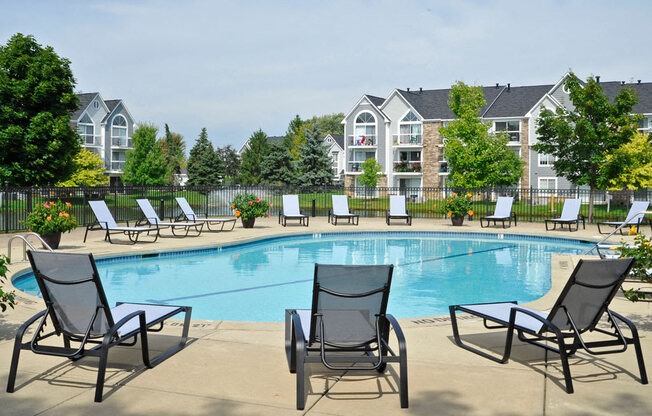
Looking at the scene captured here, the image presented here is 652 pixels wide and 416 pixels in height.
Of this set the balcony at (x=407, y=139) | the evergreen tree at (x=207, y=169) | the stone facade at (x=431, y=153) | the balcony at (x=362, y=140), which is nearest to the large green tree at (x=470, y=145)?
the stone facade at (x=431, y=153)

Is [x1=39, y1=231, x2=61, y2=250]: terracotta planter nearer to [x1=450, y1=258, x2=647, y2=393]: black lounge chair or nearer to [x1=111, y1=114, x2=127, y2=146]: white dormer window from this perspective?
[x1=450, y1=258, x2=647, y2=393]: black lounge chair

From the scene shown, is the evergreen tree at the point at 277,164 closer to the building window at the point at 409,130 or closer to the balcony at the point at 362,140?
the balcony at the point at 362,140

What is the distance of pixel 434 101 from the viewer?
54.6 m

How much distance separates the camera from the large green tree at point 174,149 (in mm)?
81688

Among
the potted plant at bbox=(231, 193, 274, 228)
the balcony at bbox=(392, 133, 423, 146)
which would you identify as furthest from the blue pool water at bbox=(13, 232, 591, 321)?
the balcony at bbox=(392, 133, 423, 146)

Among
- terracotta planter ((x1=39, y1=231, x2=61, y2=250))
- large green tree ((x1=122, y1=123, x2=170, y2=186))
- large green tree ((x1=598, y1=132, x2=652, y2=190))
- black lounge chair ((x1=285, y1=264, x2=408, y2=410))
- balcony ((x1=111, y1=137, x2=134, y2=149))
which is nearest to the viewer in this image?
black lounge chair ((x1=285, y1=264, x2=408, y2=410))

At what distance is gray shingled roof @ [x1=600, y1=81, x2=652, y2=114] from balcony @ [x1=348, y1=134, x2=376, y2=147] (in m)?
20.3

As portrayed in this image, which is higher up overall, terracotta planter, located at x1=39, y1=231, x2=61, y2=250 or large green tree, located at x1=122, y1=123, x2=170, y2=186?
large green tree, located at x1=122, y1=123, x2=170, y2=186

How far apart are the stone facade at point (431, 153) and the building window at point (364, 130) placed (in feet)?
16.8

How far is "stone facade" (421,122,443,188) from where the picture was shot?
52719 millimetres

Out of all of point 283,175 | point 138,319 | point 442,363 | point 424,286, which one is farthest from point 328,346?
point 283,175

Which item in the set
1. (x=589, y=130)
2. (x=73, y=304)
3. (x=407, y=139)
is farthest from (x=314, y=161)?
(x=73, y=304)

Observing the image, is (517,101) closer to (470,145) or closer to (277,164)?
(470,145)

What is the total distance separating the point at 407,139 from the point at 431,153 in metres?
2.65
